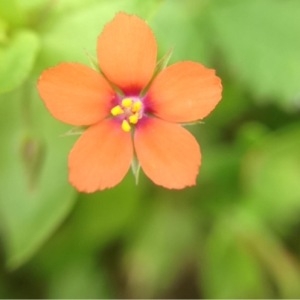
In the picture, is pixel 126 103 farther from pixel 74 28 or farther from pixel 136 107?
pixel 74 28

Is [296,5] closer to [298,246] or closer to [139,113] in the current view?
[298,246]

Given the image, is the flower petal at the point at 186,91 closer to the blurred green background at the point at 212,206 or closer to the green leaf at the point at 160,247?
the blurred green background at the point at 212,206

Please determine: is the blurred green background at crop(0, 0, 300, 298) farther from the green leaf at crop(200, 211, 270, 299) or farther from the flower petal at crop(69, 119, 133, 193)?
the flower petal at crop(69, 119, 133, 193)

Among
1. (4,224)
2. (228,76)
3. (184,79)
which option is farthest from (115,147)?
(228,76)

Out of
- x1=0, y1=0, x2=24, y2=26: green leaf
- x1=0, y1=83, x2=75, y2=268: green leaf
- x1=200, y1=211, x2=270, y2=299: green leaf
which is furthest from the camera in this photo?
x1=200, y1=211, x2=270, y2=299: green leaf

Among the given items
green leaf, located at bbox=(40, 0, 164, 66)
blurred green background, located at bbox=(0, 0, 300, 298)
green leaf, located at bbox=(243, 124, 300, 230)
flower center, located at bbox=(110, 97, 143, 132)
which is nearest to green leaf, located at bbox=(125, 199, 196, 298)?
blurred green background, located at bbox=(0, 0, 300, 298)

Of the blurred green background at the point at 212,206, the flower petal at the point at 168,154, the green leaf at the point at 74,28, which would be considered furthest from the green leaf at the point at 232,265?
the flower petal at the point at 168,154
